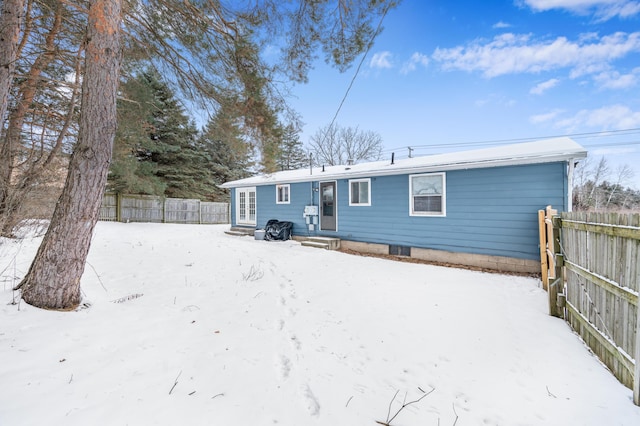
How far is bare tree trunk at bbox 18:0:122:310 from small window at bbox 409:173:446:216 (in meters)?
6.47

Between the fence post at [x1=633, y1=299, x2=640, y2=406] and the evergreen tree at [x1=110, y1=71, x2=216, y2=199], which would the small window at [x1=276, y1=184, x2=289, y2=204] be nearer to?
the evergreen tree at [x1=110, y1=71, x2=216, y2=199]

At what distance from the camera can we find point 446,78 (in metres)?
10.1

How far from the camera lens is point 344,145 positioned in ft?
71.5

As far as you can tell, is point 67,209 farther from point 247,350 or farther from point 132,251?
point 132,251

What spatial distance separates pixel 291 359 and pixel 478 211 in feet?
18.8

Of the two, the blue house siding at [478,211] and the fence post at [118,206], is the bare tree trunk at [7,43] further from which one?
the fence post at [118,206]

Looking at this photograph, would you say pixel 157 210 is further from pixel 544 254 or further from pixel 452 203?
pixel 544 254

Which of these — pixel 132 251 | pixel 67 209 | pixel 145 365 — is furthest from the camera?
pixel 132 251

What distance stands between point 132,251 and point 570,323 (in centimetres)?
795

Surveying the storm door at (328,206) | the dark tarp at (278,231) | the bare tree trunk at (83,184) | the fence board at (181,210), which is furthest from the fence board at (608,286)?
the fence board at (181,210)

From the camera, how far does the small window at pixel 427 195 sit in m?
6.77

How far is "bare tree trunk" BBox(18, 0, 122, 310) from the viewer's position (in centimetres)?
267

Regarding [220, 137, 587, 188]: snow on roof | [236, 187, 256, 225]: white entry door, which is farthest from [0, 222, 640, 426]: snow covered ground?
[236, 187, 256, 225]: white entry door

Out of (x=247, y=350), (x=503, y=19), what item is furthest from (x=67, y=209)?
(x=503, y=19)
